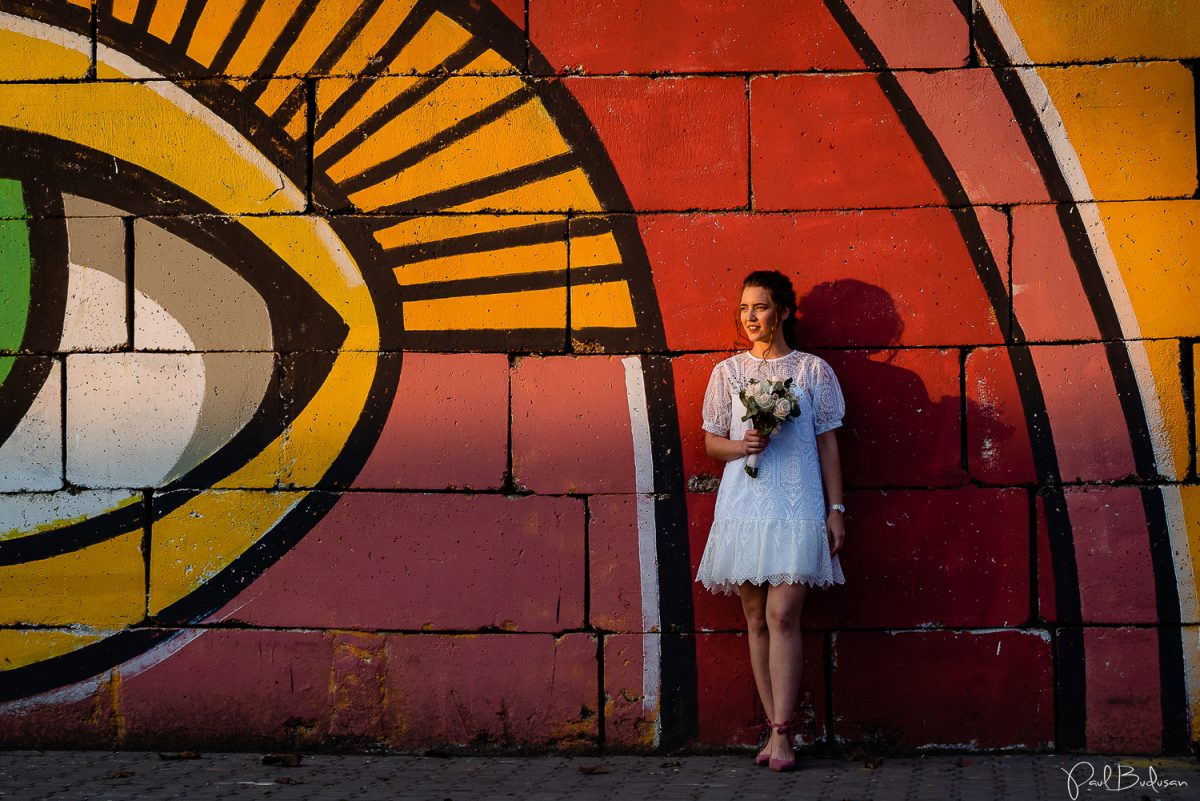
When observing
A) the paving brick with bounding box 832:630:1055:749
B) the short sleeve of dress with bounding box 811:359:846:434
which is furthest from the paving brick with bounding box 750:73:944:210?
the paving brick with bounding box 832:630:1055:749

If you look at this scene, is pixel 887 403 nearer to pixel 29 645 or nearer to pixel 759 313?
pixel 759 313

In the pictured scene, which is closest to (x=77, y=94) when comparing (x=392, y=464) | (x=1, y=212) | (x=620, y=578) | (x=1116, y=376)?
(x=1, y=212)

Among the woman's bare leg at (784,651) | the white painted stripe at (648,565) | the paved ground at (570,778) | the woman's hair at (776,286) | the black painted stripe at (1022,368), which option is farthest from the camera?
the white painted stripe at (648,565)

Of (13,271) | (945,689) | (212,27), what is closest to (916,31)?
(945,689)

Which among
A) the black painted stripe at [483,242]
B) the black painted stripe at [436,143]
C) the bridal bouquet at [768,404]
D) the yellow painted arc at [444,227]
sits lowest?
the bridal bouquet at [768,404]

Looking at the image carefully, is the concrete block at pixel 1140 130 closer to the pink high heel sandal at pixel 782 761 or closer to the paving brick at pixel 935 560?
the paving brick at pixel 935 560

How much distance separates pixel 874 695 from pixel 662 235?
1994mm

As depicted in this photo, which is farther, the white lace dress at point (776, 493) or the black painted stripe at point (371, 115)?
the black painted stripe at point (371, 115)

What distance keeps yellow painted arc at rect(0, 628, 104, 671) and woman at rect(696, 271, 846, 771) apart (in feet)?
8.60

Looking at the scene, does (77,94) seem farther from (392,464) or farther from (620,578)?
(620,578)

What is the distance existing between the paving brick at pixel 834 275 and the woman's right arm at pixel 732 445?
44 cm

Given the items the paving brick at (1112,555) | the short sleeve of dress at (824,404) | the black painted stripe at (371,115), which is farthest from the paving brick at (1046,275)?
the black painted stripe at (371,115)

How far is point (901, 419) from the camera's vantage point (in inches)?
172

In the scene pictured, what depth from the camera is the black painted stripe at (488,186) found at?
446 cm
